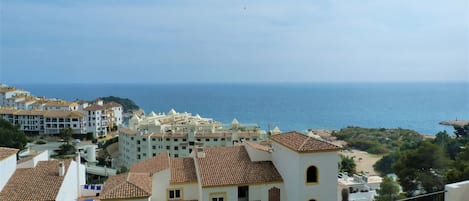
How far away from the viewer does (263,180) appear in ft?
40.6

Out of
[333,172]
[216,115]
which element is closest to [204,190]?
[333,172]

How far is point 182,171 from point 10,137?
1151 inches

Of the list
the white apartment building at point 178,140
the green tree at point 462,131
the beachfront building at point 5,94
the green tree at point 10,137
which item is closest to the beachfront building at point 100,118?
the beachfront building at point 5,94

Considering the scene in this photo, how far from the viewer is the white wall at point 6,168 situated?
432 inches

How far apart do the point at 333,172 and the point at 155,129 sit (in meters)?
30.7

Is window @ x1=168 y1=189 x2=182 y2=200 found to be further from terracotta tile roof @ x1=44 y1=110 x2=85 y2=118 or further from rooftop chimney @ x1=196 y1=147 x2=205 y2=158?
terracotta tile roof @ x1=44 y1=110 x2=85 y2=118

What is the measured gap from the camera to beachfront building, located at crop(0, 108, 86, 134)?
169 ft

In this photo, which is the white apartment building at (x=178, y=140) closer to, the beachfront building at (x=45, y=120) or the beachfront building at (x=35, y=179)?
the beachfront building at (x=45, y=120)

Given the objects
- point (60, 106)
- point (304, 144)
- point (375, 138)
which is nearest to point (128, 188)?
point (304, 144)

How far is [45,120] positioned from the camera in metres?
51.6

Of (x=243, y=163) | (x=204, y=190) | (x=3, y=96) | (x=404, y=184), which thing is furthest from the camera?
(x=3, y=96)

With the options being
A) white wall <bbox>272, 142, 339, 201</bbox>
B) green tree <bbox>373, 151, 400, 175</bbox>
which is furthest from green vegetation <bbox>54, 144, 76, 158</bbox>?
white wall <bbox>272, 142, 339, 201</bbox>

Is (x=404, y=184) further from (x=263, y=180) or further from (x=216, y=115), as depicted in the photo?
(x=216, y=115)

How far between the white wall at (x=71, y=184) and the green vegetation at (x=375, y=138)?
36977 millimetres
